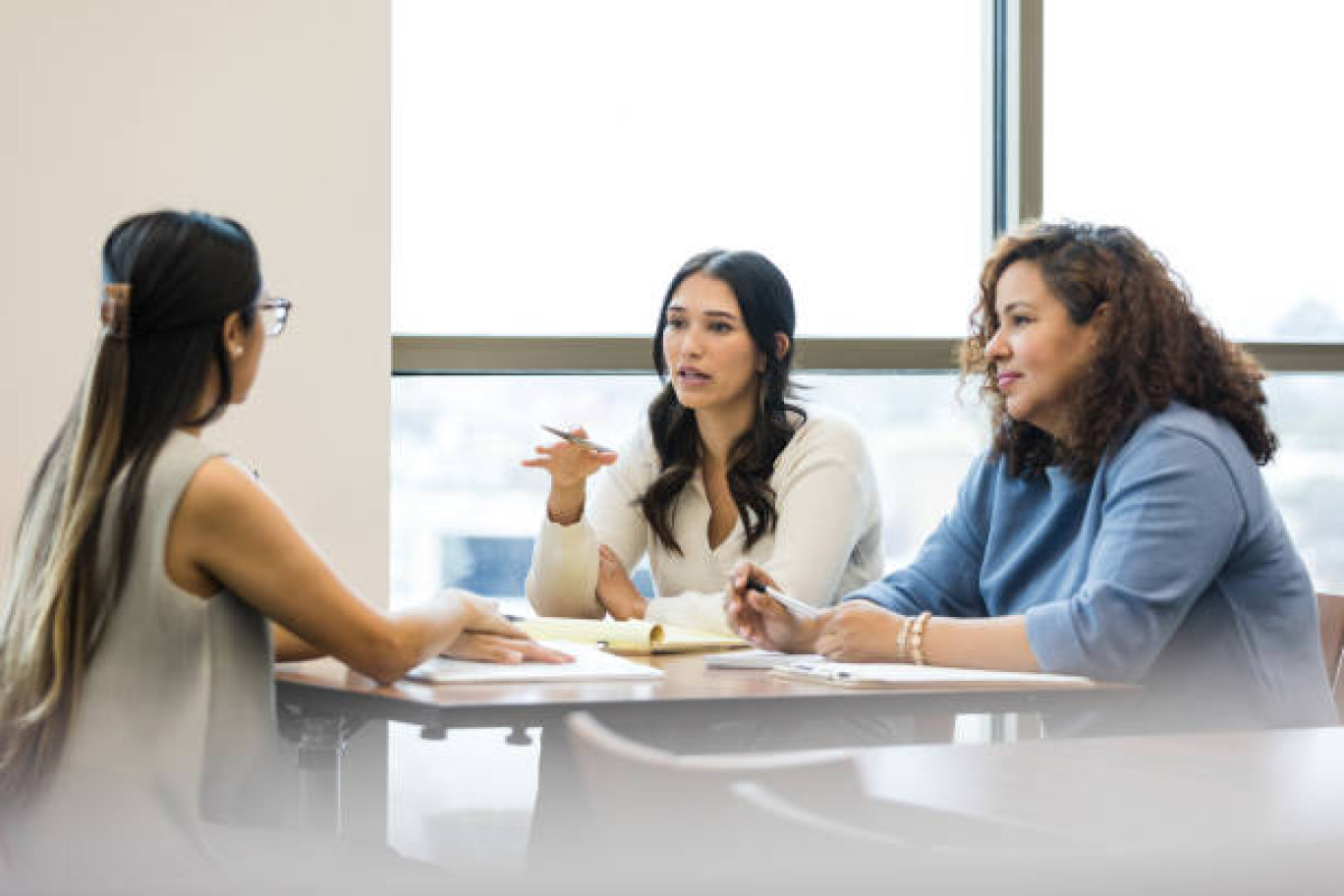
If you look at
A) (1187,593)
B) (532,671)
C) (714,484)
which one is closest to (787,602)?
(532,671)

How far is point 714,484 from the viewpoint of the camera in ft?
9.67

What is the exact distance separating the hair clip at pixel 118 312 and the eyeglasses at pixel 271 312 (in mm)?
156

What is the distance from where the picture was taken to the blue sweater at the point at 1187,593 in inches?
76.9

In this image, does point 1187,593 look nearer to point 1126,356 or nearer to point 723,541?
point 1126,356

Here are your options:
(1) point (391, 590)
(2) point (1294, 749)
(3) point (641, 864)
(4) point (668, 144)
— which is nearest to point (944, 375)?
(4) point (668, 144)

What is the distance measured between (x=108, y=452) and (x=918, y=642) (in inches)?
44.6

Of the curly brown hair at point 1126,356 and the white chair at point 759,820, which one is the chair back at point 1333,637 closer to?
the curly brown hair at point 1126,356

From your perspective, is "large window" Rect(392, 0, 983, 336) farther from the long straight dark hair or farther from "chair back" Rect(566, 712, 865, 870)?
"chair back" Rect(566, 712, 865, 870)

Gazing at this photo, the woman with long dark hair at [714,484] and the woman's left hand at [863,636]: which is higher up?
the woman with long dark hair at [714,484]

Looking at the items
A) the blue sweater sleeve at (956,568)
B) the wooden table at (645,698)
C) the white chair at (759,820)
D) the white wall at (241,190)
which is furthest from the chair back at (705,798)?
the white wall at (241,190)

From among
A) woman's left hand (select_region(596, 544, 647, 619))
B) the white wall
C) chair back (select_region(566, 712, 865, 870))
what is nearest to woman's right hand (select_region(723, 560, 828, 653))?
woman's left hand (select_region(596, 544, 647, 619))

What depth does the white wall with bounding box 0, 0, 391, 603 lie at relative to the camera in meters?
3.24

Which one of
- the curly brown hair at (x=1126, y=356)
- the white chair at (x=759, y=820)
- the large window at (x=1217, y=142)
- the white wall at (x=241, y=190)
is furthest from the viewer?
the large window at (x=1217, y=142)

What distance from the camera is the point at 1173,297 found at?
2.27 metres
